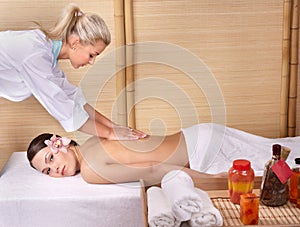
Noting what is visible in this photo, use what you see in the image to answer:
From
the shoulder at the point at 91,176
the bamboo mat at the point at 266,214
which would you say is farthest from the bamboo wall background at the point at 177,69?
the bamboo mat at the point at 266,214

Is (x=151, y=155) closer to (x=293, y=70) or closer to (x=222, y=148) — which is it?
(x=222, y=148)

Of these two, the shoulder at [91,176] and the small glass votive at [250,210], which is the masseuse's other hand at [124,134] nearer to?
the shoulder at [91,176]

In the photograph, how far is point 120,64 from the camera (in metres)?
3.04

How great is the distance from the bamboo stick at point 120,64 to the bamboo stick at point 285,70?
84 centimetres

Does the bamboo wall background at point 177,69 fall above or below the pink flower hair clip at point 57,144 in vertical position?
above

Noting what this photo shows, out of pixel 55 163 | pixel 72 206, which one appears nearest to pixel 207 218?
pixel 72 206

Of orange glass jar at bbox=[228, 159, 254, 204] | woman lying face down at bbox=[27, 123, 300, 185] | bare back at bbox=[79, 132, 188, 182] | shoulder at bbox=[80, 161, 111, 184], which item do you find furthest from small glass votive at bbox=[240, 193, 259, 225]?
shoulder at bbox=[80, 161, 111, 184]

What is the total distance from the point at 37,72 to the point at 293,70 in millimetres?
1363

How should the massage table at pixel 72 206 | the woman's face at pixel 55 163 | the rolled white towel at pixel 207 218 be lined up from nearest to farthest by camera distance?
the rolled white towel at pixel 207 218 → the massage table at pixel 72 206 → the woman's face at pixel 55 163

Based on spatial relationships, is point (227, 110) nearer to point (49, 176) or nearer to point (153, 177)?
point (153, 177)

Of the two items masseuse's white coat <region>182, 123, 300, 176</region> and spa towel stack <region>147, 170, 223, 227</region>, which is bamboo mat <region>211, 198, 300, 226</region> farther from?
masseuse's white coat <region>182, 123, 300, 176</region>

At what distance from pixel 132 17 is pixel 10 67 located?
706mm

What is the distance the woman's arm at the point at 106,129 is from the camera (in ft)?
9.09

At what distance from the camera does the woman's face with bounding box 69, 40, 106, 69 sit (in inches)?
106
